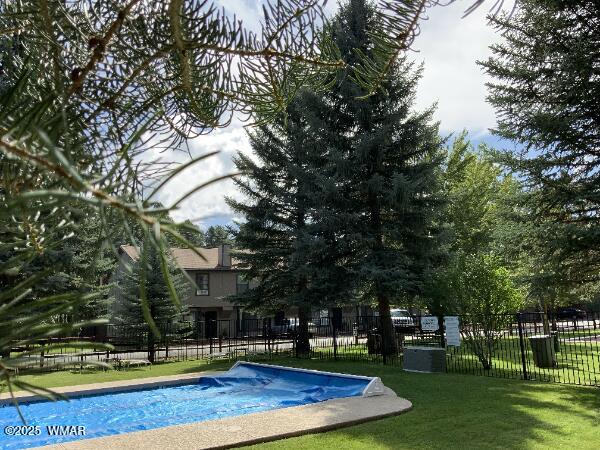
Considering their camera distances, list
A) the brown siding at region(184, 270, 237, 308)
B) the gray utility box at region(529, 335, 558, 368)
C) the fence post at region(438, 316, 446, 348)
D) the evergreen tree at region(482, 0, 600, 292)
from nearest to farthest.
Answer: the evergreen tree at region(482, 0, 600, 292) → the gray utility box at region(529, 335, 558, 368) → the fence post at region(438, 316, 446, 348) → the brown siding at region(184, 270, 237, 308)

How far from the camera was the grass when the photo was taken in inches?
246

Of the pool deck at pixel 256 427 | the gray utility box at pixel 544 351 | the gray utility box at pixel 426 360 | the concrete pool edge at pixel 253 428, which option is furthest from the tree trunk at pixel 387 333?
the concrete pool edge at pixel 253 428

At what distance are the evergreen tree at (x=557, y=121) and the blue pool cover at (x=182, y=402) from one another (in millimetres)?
6952

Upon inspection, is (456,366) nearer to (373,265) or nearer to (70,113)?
(373,265)

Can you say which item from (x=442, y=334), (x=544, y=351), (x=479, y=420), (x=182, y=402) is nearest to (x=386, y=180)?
(x=442, y=334)

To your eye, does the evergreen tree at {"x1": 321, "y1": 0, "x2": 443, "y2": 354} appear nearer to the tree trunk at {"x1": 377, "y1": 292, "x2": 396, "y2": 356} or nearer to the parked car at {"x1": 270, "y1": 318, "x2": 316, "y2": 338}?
the tree trunk at {"x1": 377, "y1": 292, "x2": 396, "y2": 356}

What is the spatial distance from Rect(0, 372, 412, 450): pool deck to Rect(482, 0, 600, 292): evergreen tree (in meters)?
6.95

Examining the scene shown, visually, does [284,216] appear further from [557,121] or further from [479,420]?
[479,420]

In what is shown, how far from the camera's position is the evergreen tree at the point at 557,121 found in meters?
11.5

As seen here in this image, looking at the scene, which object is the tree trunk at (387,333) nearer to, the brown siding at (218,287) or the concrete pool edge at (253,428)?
the concrete pool edge at (253,428)

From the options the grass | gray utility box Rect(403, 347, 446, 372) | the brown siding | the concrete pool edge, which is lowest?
the grass

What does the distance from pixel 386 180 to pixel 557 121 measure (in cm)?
754

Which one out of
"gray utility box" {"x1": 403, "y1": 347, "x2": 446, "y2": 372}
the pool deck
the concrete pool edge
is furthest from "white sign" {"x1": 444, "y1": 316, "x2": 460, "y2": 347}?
the concrete pool edge

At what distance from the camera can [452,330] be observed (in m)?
13.3
